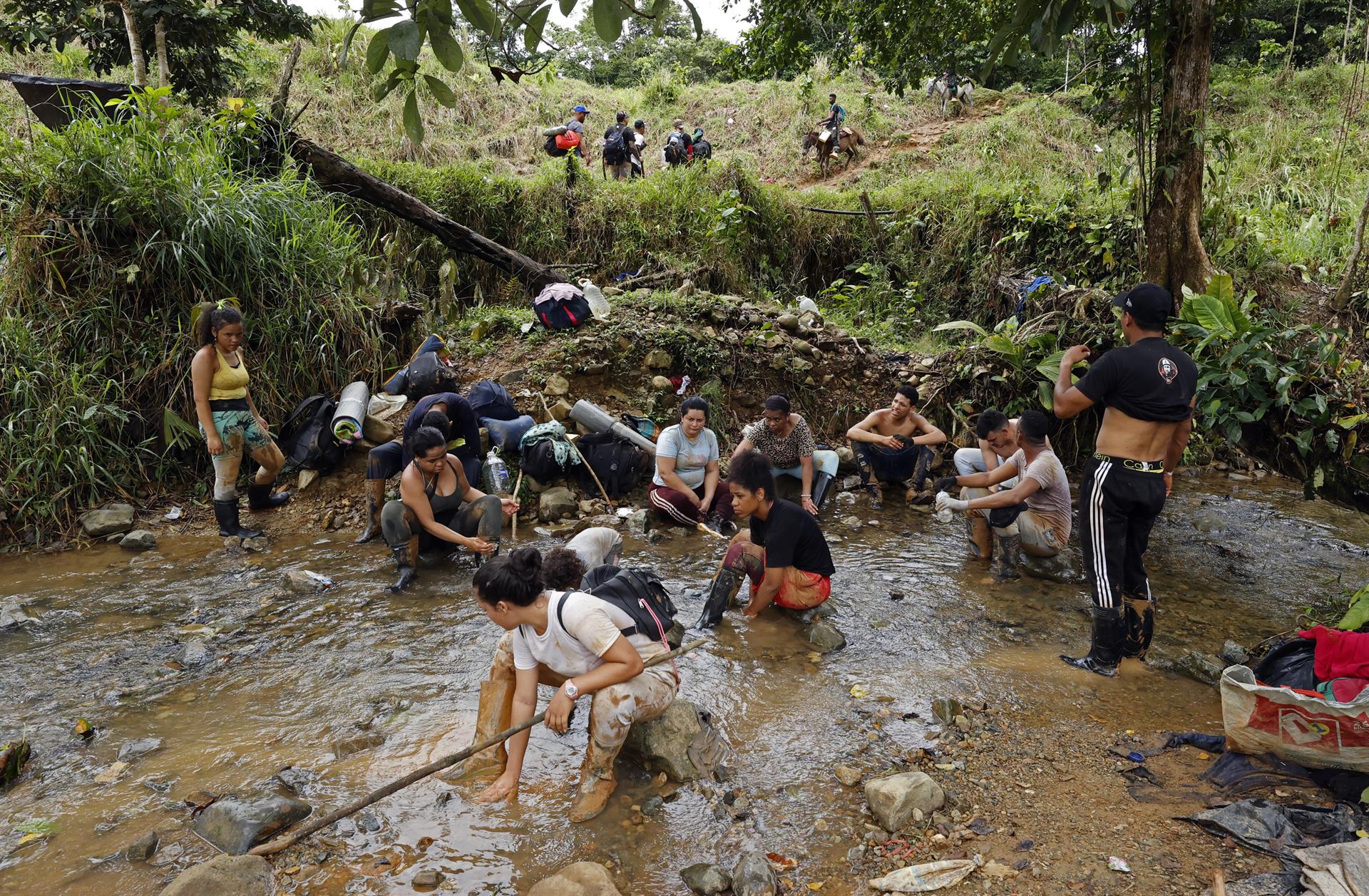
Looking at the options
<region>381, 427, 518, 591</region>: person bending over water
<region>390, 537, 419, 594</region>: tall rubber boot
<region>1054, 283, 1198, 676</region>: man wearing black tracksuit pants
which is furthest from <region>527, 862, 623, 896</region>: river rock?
<region>390, 537, 419, 594</region>: tall rubber boot

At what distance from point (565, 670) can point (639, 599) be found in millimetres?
416

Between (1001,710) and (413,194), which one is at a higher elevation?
(413,194)

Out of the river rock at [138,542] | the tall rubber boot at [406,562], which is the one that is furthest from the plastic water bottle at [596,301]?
the river rock at [138,542]

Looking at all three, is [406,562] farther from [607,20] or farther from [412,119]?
[607,20]

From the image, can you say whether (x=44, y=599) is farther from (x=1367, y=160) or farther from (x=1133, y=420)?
(x=1367, y=160)

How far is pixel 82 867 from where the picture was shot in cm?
272

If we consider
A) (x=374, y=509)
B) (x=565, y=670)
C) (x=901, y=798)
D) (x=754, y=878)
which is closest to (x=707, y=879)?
(x=754, y=878)

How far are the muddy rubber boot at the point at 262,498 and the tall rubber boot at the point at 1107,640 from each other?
19.0ft

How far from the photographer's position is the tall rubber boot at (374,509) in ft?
19.2

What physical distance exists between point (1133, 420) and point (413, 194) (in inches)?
375

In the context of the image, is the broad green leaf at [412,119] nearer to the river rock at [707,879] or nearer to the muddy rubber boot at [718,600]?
the river rock at [707,879]

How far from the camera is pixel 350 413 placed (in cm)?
668

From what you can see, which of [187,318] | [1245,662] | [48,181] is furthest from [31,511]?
[1245,662]

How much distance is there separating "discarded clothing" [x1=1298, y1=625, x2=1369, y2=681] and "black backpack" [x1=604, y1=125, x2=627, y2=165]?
542 inches
